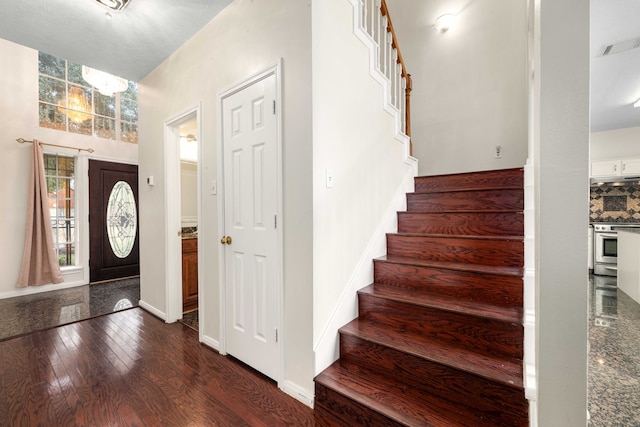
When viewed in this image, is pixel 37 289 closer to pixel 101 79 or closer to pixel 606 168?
pixel 101 79

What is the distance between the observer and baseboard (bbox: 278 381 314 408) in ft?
5.41

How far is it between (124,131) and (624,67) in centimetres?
732

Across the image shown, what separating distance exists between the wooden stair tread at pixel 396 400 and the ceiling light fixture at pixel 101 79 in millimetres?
4084

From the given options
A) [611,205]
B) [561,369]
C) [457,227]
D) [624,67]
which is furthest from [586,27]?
[611,205]

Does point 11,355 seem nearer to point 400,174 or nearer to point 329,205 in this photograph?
point 329,205

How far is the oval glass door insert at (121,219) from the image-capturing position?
4.86 metres

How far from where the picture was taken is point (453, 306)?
5.34 feet

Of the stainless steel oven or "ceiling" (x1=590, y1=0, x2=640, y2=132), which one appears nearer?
"ceiling" (x1=590, y1=0, x2=640, y2=132)

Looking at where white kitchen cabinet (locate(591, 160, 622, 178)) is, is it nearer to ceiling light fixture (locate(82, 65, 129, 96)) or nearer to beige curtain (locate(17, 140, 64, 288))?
ceiling light fixture (locate(82, 65, 129, 96))

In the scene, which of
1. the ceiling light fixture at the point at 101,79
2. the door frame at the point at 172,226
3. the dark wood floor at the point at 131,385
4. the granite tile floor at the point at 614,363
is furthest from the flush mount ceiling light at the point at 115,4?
the granite tile floor at the point at 614,363

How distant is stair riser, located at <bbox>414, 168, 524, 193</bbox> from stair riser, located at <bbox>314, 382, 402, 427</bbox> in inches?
83.9

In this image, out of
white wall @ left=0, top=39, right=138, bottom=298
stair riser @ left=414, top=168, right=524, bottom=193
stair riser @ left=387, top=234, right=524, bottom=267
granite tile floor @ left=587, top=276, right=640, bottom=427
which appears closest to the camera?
granite tile floor @ left=587, top=276, right=640, bottom=427

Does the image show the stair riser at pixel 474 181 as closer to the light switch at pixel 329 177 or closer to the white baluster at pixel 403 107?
the white baluster at pixel 403 107

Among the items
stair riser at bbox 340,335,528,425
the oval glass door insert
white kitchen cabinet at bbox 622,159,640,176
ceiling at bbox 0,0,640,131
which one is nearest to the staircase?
stair riser at bbox 340,335,528,425
